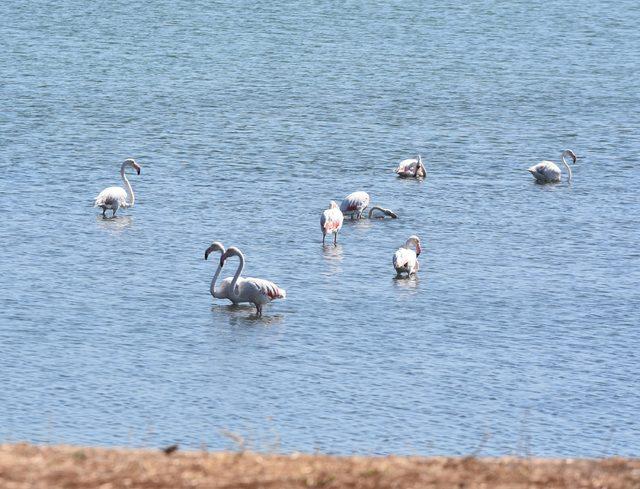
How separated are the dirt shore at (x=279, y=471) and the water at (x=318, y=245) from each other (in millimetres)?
1339

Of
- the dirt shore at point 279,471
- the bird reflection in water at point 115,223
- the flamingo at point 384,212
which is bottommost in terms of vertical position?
the dirt shore at point 279,471

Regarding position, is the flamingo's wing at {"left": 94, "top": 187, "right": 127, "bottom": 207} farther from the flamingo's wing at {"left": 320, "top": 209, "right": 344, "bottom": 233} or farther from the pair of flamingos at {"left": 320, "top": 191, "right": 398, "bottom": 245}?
the flamingo's wing at {"left": 320, "top": 209, "right": 344, "bottom": 233}

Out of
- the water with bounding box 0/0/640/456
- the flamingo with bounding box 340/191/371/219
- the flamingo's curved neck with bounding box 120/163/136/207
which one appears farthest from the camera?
the flamingo's curved neck with bounding box 120/163/136/207

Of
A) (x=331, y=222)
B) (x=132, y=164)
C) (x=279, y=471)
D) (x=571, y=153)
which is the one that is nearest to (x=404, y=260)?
(x=331, y=222)

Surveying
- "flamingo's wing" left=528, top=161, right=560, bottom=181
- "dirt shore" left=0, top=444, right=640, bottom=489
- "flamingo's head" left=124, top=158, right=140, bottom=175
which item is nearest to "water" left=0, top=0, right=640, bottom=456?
"flamingo's wing" left=528, top=161, right=560, bottom=181

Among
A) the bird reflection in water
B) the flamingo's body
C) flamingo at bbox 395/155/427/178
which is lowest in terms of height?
the flamingo's body

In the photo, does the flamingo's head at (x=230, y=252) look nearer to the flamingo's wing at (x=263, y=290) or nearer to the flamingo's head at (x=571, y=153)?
the flamingo's wing at (x=263, y=290)

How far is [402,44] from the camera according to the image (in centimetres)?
7500

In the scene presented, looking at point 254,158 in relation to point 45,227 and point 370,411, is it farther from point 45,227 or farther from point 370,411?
point 370,411

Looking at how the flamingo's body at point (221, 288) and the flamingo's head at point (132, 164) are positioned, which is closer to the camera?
the flamingo's body at point (221, 288)

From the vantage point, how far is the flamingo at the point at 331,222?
37438 mm

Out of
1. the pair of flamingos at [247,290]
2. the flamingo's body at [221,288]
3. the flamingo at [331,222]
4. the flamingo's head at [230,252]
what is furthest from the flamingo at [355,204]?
the pair of flamingos at [247,290]

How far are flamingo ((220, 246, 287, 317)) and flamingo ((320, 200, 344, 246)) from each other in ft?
18.1

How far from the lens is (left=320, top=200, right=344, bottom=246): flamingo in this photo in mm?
37438
